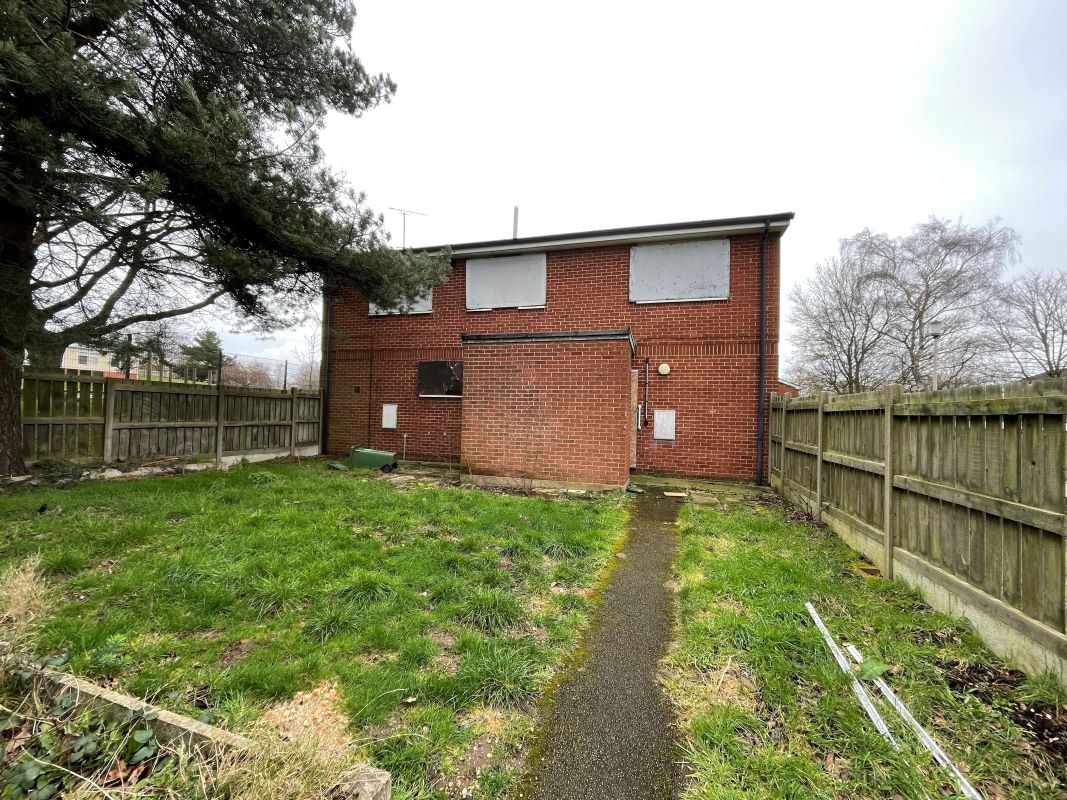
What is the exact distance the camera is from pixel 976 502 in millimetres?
2580

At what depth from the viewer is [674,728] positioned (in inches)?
75.9

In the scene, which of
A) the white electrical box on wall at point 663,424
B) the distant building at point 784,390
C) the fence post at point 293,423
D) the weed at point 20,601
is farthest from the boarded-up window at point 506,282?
the weed at point 20,601

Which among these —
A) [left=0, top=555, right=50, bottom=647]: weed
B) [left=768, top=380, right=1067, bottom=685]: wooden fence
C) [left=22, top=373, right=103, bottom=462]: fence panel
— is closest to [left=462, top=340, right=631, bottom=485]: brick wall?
[left=768, top=380, right=1067, bottom=685]: wooden fence

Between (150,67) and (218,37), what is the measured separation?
902mm

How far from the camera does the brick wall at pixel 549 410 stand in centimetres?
704

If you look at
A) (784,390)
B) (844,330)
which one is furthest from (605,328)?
(844,330)

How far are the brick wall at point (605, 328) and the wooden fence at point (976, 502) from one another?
4.31 m

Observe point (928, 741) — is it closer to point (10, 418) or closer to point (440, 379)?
point (440, 379)

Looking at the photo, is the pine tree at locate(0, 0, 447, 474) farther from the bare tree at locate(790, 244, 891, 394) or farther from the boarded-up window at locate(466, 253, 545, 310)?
the bare tree at locate(790, 244, 891, 394)

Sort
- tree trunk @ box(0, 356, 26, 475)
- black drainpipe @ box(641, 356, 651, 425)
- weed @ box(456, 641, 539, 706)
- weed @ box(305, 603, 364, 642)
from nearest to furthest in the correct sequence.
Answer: weed @ box(456, 641, 539, 706)
weed @ box(305, 603, 364, 642)
tree trunk @ box(0, 356, 26, 475)
black drainpipe @ box(641, 356, 651, 425)

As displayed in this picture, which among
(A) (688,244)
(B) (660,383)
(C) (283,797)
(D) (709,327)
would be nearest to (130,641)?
(C) (283,797)

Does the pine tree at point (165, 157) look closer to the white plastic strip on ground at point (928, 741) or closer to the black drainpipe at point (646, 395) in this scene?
the black drainpipe at point (646, 395)

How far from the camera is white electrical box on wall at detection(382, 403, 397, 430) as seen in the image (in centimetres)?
1084

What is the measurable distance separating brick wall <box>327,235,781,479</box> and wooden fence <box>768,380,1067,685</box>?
431 centimetres
